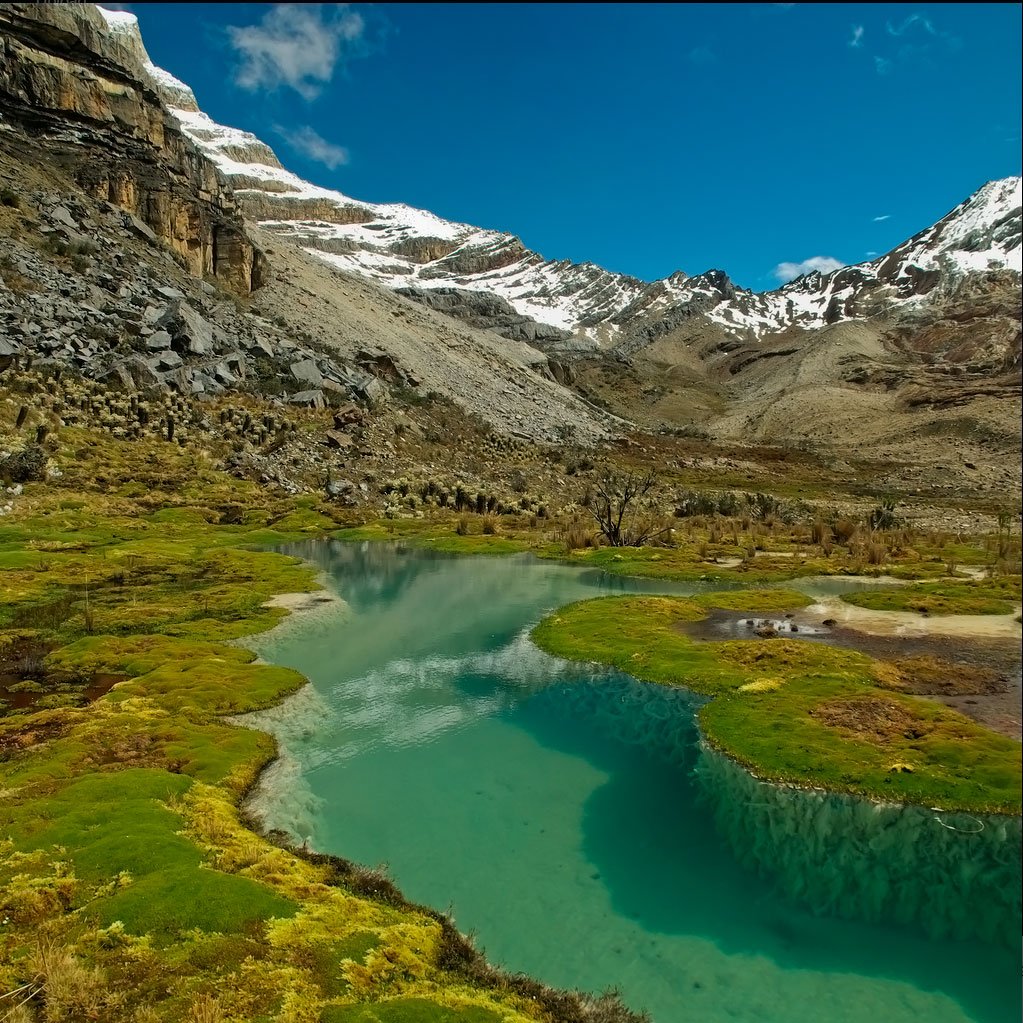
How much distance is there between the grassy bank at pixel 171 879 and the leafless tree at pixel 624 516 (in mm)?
23051

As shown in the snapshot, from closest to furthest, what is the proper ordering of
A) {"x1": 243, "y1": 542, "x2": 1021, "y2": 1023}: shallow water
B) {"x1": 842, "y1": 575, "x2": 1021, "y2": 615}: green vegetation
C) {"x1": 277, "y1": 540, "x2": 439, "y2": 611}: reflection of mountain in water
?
1. {"x1": 243, "y1": 542, "x2": 1021, "y2": 1023}: shallow water
2. {"x1": 842, "y1": 575, "x2": 1021, "y2": 615}: green vegetation
3. {"x1": 277, "y1": 540, "x2": 439, "y2": 611}: reflection of mountain in water

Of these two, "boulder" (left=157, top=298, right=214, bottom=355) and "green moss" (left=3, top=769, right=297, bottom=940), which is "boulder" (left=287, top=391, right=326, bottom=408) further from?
"green moss" (left=3, top=769, right=297, bottom=940)

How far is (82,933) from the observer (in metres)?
6.06

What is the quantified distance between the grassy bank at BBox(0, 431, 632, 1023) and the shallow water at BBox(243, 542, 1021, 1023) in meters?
0.76

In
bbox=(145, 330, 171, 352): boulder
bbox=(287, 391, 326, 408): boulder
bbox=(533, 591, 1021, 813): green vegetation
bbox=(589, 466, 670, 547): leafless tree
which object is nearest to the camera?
bbox=(533, 591, 1021, 813): green vegetation

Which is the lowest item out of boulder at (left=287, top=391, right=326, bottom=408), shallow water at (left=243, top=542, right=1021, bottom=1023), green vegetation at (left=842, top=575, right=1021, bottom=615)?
shallow water at (left=243, top=542, right=1021, bottom=1023)

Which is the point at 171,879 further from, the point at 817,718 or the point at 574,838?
the point at 817,718

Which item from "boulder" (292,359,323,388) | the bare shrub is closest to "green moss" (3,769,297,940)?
the bare shrub

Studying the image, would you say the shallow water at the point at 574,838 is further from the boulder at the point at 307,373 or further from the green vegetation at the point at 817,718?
the boulder at the point at 307,373

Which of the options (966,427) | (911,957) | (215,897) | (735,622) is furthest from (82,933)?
(966,427)

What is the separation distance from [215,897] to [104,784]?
3726mm

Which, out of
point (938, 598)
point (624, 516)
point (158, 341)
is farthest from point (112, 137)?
point (938, 598)

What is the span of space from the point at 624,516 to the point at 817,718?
127 feet

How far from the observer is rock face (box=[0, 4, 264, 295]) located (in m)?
67.4
